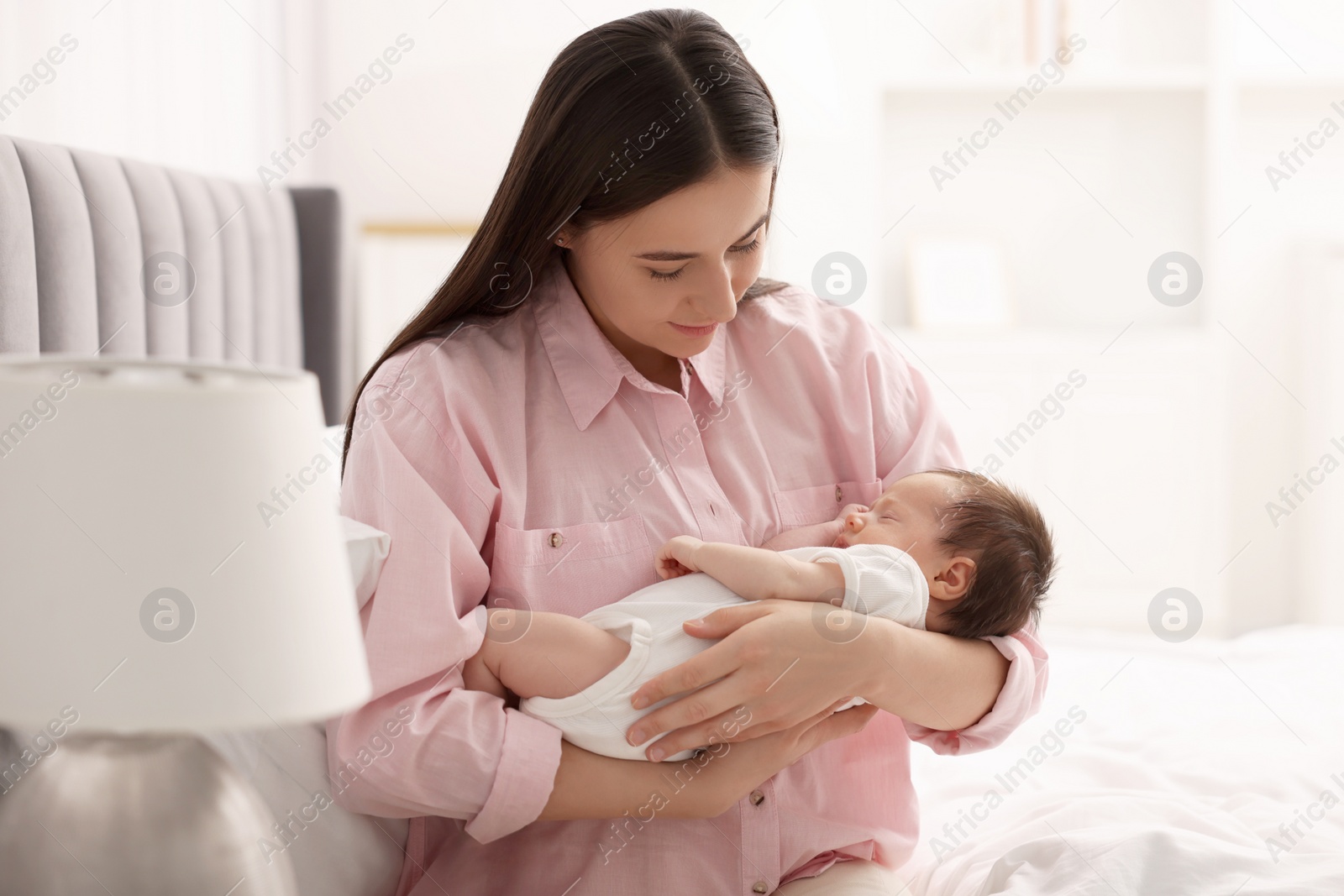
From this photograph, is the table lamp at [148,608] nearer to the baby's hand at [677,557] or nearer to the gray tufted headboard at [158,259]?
the baby's hand at [677,557]

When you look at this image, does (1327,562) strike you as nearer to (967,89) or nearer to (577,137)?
(967,89)

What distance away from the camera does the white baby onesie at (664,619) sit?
3.98ft

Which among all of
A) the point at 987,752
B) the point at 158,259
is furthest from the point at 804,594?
the point at 158,259

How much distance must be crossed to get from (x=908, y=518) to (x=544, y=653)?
0.51 m

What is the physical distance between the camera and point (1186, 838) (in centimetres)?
122

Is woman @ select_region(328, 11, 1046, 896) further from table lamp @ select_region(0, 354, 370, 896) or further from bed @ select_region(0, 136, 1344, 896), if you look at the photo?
table lamp @ select_region(0, 354, 370, 896)

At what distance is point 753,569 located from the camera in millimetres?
1296

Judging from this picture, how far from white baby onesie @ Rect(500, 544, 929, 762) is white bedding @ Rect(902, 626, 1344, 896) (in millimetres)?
284

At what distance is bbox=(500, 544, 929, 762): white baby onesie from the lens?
1214mm

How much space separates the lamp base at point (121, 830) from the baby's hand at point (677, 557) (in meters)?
0.61

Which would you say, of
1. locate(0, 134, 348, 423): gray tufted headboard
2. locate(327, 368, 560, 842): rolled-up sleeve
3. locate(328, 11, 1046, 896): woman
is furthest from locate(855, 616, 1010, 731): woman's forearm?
locate(0, 134, 348, 423): gray tufted headboard

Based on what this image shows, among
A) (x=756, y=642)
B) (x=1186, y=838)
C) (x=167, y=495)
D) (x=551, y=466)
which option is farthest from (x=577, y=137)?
(x=1186, y=838)

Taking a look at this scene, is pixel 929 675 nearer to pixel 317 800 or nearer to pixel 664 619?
pixel 664 619

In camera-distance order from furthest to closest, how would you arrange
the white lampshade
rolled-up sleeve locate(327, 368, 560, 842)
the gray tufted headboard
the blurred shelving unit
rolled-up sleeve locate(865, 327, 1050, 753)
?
the blurred shelving unit → the gray tufted headboard → rolled-up sleeve locate(865, 327, 1050, 753) → rolled-up sleeve locate(327, 368, 560, 842) → the white lampshade
